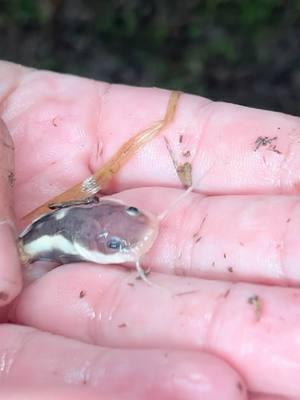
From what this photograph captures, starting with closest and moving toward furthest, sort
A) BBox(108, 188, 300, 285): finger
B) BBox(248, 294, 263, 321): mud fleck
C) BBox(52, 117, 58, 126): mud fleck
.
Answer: BBox(248, 294, 263, 321): mud fleck, BBox(108, 188, 300, 285): finger, BBox(52, 117, 58, 126): mud fleck

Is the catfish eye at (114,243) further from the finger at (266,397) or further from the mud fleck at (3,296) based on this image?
the finger at (266,397)

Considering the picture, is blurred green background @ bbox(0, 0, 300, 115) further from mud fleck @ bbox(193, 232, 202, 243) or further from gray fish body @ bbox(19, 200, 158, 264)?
mud fleck @ bbox(193, 232, 202, 243)

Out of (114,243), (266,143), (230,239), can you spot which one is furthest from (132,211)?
(266,143)

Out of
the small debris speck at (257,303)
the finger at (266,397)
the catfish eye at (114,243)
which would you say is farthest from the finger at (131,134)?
the finger at (266,397)

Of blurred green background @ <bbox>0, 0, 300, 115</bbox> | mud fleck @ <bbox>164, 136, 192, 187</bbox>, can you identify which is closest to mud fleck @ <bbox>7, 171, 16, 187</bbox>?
mud fleck @ <bbox>164, 136, 192, 187</bbox>

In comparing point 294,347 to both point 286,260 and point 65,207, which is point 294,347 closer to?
point 286,260

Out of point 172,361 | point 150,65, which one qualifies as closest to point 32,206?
point 172,361
